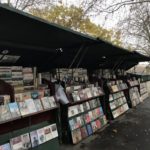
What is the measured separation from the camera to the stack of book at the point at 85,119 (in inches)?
196

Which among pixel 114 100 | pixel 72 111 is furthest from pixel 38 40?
pixel 114 100

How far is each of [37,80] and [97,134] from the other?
2073 mm

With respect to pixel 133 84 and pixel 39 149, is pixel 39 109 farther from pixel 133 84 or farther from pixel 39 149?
pixel 133 84

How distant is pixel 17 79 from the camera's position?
398cm

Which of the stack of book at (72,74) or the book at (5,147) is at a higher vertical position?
the stack of book at (72,74)

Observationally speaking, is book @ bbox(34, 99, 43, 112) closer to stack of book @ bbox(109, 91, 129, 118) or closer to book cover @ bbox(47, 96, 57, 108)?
book cover @ bbox(47, 96, 57, 108)

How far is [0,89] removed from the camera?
365 cm

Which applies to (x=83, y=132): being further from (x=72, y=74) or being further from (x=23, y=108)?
(x=23, y=108)

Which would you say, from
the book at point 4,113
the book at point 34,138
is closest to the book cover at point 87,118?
the book at point 34,138

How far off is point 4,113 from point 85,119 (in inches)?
101

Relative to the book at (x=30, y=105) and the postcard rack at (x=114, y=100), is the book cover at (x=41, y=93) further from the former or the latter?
the postcard rack at (x=114, y=100)

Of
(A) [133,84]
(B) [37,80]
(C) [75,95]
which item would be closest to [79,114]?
(C) [75,95]

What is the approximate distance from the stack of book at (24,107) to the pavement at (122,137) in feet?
3.59

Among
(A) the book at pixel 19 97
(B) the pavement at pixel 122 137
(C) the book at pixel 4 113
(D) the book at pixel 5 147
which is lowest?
→ (B) the pavement at pixel 122 137
